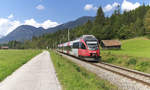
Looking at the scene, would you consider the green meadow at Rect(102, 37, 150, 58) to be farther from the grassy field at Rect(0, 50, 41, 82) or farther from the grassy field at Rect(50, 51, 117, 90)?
the grassy field at Rect(0, 50, 41, 82)

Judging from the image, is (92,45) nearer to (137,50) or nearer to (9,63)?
(9,63)

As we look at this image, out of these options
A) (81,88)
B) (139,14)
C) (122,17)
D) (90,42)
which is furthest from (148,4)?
(81,88)

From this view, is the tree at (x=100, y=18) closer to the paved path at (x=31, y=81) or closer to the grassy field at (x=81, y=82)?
the grassy field at (x=81, y=82)

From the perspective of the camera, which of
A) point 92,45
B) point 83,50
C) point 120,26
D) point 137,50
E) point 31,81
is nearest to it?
point 31,81

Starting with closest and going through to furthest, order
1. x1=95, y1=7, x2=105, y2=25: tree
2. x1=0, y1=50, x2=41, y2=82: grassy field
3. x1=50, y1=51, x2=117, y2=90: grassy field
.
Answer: x1=50, y1=51, x2=117, y2=90: grassy field → x1=0, y1=50, x2=41, y2=82: grassy field → x1=95, y1=7, x2=105, y2=25: tree

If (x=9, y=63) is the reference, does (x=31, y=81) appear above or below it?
below

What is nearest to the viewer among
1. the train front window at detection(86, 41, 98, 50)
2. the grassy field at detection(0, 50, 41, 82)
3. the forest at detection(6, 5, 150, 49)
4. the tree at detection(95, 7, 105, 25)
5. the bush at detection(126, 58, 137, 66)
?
the grassy field at detection(0, 50, 41, 82)

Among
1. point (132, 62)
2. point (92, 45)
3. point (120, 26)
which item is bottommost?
point (132, 62)

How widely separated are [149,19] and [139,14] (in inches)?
1140

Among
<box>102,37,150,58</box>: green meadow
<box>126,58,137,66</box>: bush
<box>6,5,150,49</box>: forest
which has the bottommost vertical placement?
<box>126,58,137,66</box>: bush

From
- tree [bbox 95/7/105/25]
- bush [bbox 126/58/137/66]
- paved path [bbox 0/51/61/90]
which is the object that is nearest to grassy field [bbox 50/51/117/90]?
paved path [bbox 0/51/61/90]

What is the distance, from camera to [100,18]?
104000 mm

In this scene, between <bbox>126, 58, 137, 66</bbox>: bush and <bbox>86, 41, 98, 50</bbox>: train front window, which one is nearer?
<bbox>126, 58, 137, 66</bbox>: bush

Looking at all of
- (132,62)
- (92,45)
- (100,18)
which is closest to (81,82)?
(132,62)
